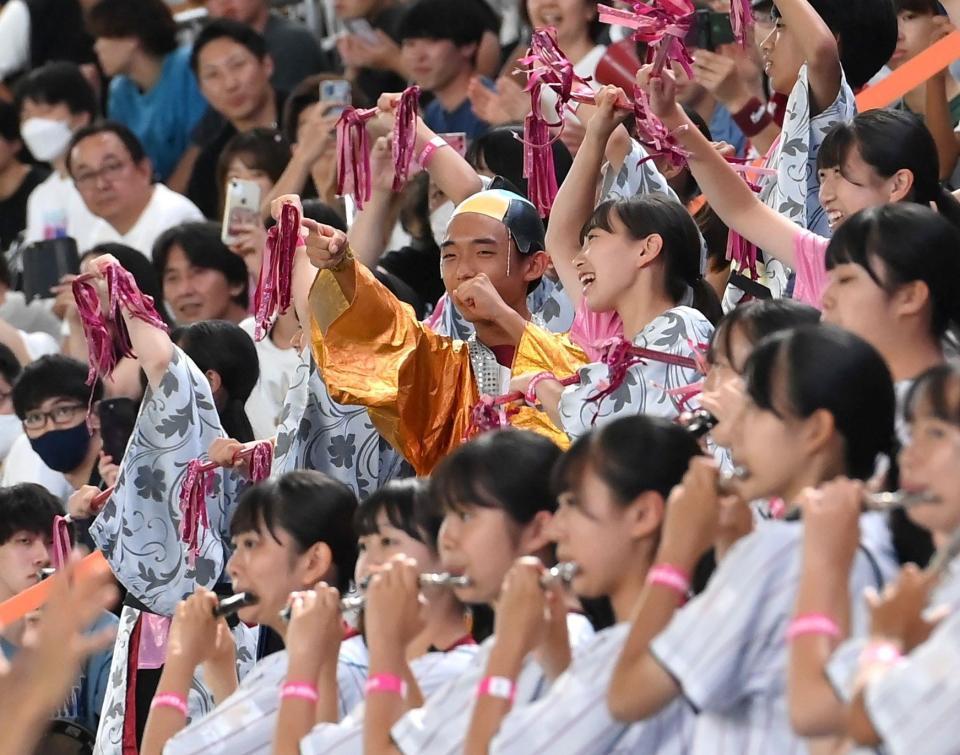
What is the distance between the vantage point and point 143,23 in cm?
798

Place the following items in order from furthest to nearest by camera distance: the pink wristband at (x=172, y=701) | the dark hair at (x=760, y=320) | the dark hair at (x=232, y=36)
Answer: the dark hair at (x=232, y=36) < the pink wristband at (x=172, y=701) < the dark hair at (x=760, y=320)

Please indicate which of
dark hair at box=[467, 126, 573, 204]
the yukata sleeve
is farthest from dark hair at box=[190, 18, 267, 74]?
the yukata sleeve

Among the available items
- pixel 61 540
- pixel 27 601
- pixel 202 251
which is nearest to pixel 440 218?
pixel 202 251

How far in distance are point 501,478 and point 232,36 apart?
4409 millimetres

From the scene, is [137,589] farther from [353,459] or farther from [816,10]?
[816,10]

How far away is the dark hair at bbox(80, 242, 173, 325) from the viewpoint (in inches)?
240

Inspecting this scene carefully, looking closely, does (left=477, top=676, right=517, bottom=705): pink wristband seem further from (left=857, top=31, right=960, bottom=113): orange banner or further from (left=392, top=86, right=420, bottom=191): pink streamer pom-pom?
(left=857, top=31, right=960, bottom=113): orange banner

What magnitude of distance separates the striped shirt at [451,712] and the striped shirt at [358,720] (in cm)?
13

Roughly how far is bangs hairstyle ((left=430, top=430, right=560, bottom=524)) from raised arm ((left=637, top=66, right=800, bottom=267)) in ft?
2.76

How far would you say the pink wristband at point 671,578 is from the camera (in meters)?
2.81

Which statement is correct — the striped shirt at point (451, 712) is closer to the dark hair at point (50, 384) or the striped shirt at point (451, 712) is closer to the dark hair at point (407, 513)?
the dark hair at point (407, 513)

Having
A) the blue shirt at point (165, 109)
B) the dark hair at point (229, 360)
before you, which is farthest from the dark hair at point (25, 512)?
the blue shirt at point (165, 109)

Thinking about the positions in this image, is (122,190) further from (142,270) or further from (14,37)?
(14,37)

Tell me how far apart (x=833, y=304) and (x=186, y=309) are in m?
3.18
